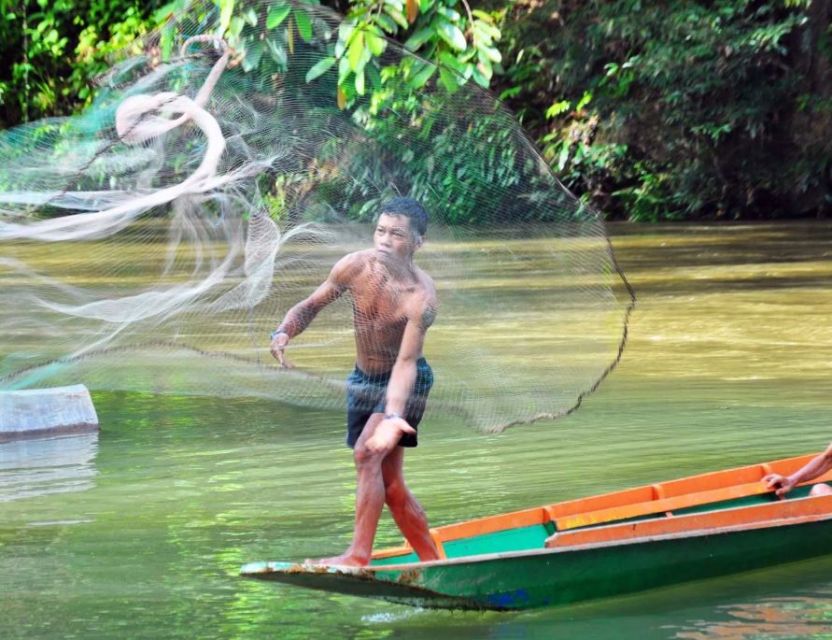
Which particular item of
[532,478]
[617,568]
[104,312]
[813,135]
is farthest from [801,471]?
[813,135]

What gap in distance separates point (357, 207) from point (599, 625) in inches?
79.2

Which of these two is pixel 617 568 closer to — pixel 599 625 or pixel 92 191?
pixel 599 625

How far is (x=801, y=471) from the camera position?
7.07 meters

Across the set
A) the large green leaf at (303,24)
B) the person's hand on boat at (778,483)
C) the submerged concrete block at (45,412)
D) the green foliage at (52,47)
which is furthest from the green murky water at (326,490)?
the green foliage at (52,47)

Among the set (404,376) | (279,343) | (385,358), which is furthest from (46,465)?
(404,376)

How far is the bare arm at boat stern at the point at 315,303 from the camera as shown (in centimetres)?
616

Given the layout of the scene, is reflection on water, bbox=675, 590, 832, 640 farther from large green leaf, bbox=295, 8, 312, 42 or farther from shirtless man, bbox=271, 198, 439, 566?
large green leaf, bbox=295, 8, 312, 42

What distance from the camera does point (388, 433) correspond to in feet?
19.2

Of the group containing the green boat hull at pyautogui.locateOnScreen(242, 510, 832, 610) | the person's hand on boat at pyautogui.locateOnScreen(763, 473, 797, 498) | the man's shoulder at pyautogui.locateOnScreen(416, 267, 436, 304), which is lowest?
the person's hand on boat at pyautogui.locateOnScreen(763, 473, 797, 498)

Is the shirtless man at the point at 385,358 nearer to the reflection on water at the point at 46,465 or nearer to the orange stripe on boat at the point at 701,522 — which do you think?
the orange stripe on boat at the point at 701,522

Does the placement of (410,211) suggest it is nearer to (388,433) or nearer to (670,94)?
(388,433)

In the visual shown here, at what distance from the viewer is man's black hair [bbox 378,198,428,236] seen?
6.01 metres

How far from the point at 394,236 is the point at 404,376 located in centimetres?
48

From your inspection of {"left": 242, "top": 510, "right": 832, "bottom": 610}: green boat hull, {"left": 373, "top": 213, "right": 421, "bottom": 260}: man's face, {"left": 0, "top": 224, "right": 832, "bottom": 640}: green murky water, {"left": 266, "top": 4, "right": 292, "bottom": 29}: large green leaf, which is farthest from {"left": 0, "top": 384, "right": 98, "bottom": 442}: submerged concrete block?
{"left": 242, "top": 510, "right": 832, "bottom": 610}: green boat hull
